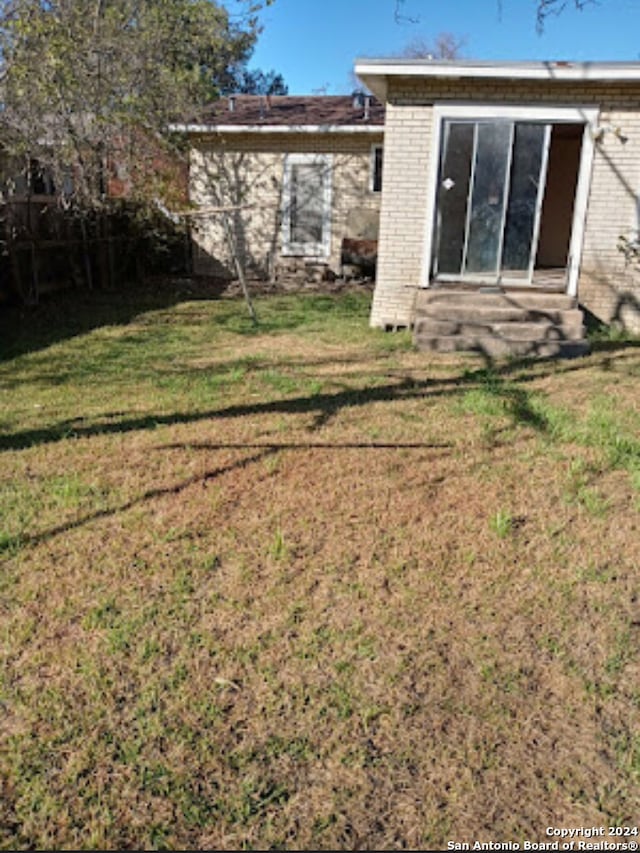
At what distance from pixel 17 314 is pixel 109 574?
7.70 meters

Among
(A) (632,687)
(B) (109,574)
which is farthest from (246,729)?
(A) (632,687)

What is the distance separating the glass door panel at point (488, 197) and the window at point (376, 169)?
5.50m

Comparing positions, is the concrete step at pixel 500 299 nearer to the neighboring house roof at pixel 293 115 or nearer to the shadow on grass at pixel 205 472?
the shadow on grass at pixel 205 472

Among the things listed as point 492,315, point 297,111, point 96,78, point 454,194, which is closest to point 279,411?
point 492,315

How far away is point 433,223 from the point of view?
353 inches

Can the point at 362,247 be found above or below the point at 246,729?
above

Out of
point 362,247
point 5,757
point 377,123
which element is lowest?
point 5,757

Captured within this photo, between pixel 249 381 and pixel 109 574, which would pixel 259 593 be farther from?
pixel 249 381

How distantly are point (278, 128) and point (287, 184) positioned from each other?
1.10m

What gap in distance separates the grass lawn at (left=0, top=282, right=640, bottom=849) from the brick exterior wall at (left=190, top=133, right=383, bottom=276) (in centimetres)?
906

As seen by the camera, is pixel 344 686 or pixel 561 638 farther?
pixel 561 638

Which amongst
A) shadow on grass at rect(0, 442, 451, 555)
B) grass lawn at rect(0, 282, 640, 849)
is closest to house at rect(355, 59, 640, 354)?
grass lawn at rect(0, 282, 640, 849)

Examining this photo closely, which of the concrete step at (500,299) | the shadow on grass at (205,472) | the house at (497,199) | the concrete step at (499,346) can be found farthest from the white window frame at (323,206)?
the shadow on grass at (205,472)

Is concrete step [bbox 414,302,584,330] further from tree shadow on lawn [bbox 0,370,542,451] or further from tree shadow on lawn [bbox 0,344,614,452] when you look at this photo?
tree shadow on lawn [bbox 0,370,542,451]
